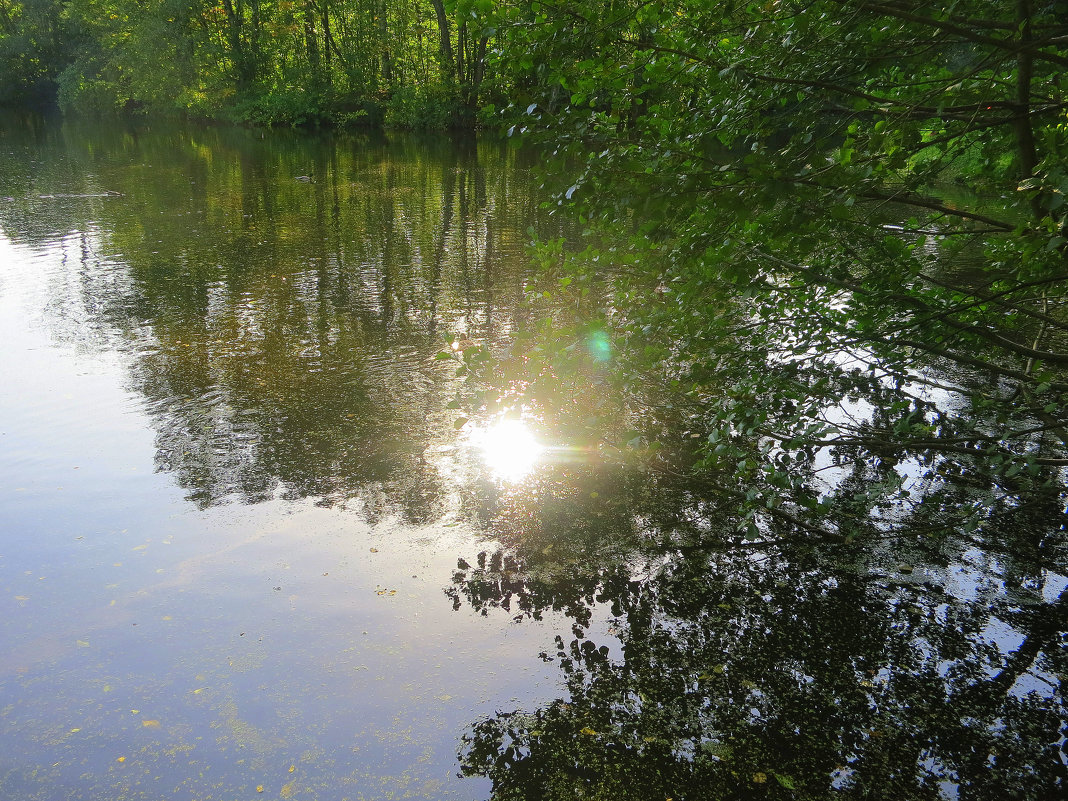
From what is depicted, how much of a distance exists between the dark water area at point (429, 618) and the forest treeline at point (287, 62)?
34016 millimetres

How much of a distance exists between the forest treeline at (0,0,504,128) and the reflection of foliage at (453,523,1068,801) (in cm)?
3687

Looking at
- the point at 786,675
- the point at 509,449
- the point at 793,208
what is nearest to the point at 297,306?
the point at 509,449

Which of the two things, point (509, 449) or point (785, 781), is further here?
point (509, 449)

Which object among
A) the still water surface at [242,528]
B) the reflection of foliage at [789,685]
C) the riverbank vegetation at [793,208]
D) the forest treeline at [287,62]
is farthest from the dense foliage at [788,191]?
the forest treeline at [287,62]

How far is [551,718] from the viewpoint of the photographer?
13.2ft

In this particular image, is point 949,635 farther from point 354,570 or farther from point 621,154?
point 354,570

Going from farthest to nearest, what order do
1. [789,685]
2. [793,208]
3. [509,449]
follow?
[509,449]
[789,685]
[793,208]

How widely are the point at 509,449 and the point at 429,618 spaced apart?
2.42 meters

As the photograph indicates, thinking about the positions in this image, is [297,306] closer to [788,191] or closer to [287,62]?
[788,191]

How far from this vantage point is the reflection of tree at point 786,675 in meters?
3.66

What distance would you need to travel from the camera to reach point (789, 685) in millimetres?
4188

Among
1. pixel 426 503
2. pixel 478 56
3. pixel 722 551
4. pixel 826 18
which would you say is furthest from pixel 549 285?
pixel 478 56

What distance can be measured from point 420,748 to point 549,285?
8.11m

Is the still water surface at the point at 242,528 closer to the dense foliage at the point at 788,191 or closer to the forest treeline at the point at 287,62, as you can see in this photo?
the dense foliage at the point at 788,191
